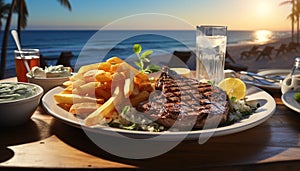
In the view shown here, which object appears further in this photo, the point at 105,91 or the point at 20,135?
the point at 105,91

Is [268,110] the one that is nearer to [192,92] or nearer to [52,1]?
[192,92]

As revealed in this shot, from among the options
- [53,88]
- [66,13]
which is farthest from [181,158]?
[66,13]

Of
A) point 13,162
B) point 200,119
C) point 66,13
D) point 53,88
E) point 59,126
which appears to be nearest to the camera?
point 13,162

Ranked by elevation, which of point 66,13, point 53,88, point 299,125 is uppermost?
point 66,13

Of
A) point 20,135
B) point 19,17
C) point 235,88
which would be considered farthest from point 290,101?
point 19,17

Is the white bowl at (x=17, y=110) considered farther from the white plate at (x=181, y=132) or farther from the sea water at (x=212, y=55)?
the sea water at (x=212, y=55)

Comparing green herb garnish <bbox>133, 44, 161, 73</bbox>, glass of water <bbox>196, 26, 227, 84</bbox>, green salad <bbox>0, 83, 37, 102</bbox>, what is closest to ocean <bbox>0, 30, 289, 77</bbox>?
glass of water <bbox>196, 26, 227, 84</bbox>

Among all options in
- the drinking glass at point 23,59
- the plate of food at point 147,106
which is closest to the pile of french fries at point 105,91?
the plate of food at point 147,106

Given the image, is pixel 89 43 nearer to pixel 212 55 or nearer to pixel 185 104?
pixel 212 55
